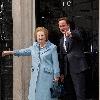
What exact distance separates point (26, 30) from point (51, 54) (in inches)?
42.0

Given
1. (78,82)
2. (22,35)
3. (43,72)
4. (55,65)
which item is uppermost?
(22,35)

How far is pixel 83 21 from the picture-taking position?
905 cm

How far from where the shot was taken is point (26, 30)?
881 cm

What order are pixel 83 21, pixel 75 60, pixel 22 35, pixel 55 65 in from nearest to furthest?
pixel 55 65 < pixel 75 60 < pixel 22 35 < pixel 83 21

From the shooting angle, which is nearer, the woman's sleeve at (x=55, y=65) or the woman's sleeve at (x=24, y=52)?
the woman's sleeve at (x=55, y=65)

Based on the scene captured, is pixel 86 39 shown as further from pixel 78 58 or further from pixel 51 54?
pixel 51 54

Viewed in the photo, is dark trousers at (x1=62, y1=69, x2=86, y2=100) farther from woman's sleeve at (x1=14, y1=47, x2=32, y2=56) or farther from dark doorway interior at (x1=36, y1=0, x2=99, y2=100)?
woman's sleeve at (x1=14, y1=47, x2=32, y2=56)

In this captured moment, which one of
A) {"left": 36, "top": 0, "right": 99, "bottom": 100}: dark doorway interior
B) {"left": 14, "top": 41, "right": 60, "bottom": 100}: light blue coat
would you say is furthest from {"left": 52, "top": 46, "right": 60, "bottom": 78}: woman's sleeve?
{"left": 36, "top": 0, "right": 99, "bottom": 100}: dark doorway interior

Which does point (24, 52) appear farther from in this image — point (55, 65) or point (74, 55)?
point (74, 55)

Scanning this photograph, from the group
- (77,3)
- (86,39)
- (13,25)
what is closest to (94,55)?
(86,39)

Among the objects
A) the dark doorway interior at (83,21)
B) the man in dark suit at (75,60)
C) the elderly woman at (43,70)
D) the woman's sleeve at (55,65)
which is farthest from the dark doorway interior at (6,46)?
the woman's sleeve at (55,65)

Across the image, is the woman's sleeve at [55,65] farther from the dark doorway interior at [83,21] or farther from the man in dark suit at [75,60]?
the dark doorway interior at [83,21]

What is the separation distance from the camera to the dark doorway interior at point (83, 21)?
354 inches

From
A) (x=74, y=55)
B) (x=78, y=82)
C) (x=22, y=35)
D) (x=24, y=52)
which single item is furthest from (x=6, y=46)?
(x=78, y=82)
